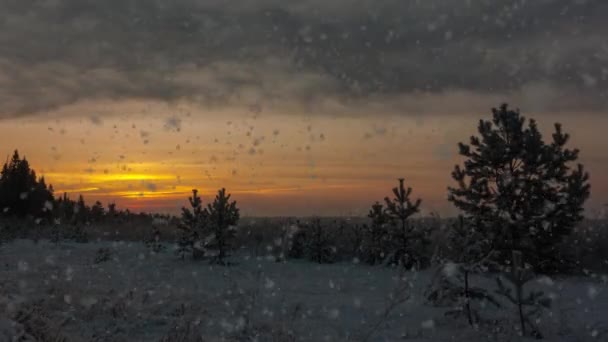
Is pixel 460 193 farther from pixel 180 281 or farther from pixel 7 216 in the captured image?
pixel 7 216

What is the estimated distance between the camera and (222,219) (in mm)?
22812

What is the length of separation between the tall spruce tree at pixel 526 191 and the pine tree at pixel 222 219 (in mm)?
9742

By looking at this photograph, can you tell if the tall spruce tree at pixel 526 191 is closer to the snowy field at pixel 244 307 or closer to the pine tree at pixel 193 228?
the snowy field at pixel 244 307

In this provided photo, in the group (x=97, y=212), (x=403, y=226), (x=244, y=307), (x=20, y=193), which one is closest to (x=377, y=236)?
(x=403, y=226)

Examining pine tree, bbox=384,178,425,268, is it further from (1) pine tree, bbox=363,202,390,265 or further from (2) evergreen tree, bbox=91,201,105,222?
(2) evergreen tree, bbox=91,201,105,222

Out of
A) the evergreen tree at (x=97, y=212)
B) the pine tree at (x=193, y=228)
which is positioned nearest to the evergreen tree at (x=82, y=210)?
the evergreen tree at (x=97, y=212)

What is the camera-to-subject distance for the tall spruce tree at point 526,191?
19.2 metres

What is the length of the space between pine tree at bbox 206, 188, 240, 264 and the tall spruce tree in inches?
384

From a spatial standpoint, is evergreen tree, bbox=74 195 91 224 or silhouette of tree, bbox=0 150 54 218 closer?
silhouette of tree, bbox=0 150 54 218

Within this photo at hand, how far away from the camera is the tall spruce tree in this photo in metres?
19.2

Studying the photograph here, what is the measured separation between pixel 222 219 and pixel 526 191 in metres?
12.0

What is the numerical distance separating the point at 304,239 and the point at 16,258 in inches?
486

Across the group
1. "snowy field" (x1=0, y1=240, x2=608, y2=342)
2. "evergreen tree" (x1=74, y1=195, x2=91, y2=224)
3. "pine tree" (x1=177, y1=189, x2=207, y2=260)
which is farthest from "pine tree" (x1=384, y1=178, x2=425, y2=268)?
"evergreen tree" (x1=74, y1=195, x2=91, y2=224)

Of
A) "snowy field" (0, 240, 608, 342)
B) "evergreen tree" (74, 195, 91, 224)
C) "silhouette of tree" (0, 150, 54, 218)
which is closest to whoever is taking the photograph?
"snowy field" (0, 240, 608, 342)
